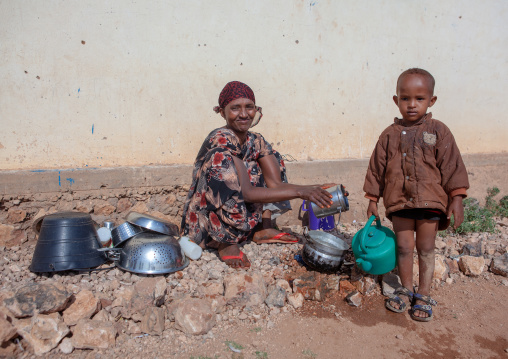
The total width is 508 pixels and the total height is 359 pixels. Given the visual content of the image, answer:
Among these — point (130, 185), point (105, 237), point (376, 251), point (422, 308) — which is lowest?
point (422, 308)

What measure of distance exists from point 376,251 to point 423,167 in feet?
2.10

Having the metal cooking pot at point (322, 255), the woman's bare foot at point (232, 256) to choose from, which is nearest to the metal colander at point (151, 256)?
the woman's bare foot at point (232, 256)

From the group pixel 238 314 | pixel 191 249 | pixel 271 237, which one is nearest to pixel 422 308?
pixel 238 314

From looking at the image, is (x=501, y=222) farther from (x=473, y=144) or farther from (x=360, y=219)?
(x=360, y=219)

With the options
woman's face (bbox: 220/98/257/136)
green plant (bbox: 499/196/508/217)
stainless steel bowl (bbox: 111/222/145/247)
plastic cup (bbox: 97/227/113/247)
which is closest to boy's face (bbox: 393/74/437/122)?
woman's face (bbox: 220/98/257/136)

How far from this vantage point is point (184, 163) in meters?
3.79

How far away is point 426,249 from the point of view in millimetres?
2619

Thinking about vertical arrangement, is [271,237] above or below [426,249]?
below

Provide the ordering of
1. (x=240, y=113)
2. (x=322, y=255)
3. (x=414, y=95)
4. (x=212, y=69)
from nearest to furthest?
(x=414, y=95) → (x=322, y=255) → (x=240, y=113) → (x=212, y=69)

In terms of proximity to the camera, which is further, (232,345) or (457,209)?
(457,209)

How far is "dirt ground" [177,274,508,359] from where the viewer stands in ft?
7.21

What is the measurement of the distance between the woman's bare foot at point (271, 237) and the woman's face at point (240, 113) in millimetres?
916

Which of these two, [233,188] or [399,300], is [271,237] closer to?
[233,188]

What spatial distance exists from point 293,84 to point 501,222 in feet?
9.62
